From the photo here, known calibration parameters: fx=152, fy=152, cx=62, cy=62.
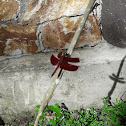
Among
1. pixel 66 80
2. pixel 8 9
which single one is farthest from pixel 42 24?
pixel 66 80

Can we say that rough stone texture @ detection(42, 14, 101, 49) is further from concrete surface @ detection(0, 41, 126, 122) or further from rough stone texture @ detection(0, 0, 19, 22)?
rough stone texture @ detection(0, 0, 19, 22)

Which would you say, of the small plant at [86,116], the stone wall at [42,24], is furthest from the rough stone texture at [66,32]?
the small plant at [86,116]

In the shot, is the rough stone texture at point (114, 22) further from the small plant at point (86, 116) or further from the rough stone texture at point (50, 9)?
the small plant at point (86, 116)

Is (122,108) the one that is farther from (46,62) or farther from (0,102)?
(0,102)

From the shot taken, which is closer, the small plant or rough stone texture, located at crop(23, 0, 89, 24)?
rough stone texture, located at crop(23, 0, 89, 24)

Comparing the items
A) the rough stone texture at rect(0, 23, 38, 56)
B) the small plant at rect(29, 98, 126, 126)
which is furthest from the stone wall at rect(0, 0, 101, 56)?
the small plant at rect(29, 98, 126, 126)

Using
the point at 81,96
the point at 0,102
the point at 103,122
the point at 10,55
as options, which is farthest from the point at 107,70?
the point at 0,102

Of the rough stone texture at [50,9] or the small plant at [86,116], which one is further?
the small plant at [86,116]
